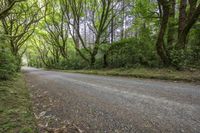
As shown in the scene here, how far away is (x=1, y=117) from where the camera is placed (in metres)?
3.02

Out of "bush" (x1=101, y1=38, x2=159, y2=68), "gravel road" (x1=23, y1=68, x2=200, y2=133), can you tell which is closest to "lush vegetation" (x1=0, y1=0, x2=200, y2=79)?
"bush" (x1=101, y1=38, x2=159, y2=68)

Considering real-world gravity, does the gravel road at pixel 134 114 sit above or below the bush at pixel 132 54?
below

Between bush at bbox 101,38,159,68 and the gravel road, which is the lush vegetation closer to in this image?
bush at bbox 101,38,159,68

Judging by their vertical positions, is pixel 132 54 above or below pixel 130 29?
below

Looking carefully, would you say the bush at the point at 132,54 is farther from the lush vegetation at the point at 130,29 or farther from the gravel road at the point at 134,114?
the gravel road at the point at 134,114

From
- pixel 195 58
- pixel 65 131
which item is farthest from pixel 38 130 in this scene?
pixel 195 58

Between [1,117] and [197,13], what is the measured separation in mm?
9753

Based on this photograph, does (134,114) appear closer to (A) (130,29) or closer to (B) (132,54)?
(B) (132,54)

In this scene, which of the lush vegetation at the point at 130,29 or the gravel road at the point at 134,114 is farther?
the lush vegetation at the point at 130,29

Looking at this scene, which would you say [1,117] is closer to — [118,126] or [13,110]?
[13,110]

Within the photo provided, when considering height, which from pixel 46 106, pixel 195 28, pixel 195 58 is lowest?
pixel 46 106

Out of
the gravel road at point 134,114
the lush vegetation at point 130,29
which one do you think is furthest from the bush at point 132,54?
the gravel road at point 134,114

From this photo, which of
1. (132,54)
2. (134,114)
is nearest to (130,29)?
(132,54)

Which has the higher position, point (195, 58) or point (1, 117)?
point (195, 58)
